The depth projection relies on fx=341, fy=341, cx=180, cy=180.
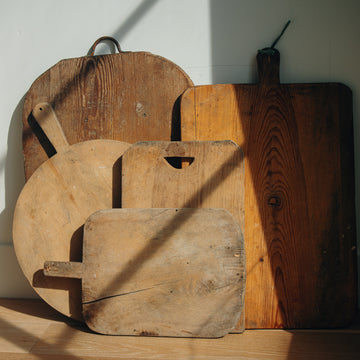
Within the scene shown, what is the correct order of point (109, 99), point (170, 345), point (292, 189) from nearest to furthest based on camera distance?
point (170, 345) < point (292, 189) < point (109, 99)

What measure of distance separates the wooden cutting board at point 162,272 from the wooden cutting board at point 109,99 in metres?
0.38

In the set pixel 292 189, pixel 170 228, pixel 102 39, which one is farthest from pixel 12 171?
pixel 292 189

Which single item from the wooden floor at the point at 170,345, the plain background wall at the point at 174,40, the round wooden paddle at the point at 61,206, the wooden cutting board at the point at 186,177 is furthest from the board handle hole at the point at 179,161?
the wooden floor at the point at 170,345

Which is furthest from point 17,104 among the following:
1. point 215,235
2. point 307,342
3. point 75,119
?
point 307,342

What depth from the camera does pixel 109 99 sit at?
1.42m

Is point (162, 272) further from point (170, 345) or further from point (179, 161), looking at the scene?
point (179, 161)

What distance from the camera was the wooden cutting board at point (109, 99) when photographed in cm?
139

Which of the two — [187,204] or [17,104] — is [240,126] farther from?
[17,104]

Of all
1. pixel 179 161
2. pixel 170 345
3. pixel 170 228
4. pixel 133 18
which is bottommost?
pixel 170 345

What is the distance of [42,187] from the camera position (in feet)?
4.45

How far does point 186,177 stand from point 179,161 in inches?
4.5

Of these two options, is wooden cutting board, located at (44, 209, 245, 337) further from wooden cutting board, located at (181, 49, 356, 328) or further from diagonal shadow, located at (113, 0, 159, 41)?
diagonal shadow, located at (113, 0, 159, 41)

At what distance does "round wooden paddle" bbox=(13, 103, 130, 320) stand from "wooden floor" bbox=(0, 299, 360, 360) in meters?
0.14

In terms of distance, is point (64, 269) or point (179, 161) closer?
point (64, 269)
